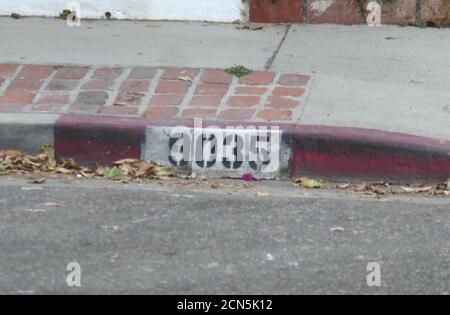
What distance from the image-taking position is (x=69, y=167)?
22.1ft

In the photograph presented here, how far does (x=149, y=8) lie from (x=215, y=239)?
356cm

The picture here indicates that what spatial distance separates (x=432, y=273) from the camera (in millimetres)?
5207

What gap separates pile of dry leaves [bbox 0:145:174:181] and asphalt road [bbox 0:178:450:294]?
17 centimetres

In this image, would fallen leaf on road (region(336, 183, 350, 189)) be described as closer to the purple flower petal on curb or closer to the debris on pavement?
the purple flower petal on curb

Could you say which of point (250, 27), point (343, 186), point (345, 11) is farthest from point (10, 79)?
point (345, 11)

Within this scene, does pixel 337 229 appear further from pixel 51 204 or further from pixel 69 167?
pixel 69 167

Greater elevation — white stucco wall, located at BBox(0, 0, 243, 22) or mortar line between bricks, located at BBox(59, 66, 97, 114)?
white stucco wall, located at BBox(0, 0, 243, 22)

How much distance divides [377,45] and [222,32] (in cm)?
111

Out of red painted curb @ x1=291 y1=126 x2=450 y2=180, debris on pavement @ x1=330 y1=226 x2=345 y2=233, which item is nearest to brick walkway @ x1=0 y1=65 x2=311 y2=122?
red painted curb @ x1=291 y1=126 x2=450 y2=180

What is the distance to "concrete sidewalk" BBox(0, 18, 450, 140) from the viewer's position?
23.2 ft

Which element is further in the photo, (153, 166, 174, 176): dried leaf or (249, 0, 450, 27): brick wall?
(249, 0, 450, 27): brick wall

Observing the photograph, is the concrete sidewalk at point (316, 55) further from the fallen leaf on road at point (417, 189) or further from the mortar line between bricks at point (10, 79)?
the fallen leaf on road at point (417, 189)

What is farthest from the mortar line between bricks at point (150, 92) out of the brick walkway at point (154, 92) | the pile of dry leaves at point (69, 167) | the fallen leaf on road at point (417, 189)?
the fallen leaf on road at point (417, 189)
